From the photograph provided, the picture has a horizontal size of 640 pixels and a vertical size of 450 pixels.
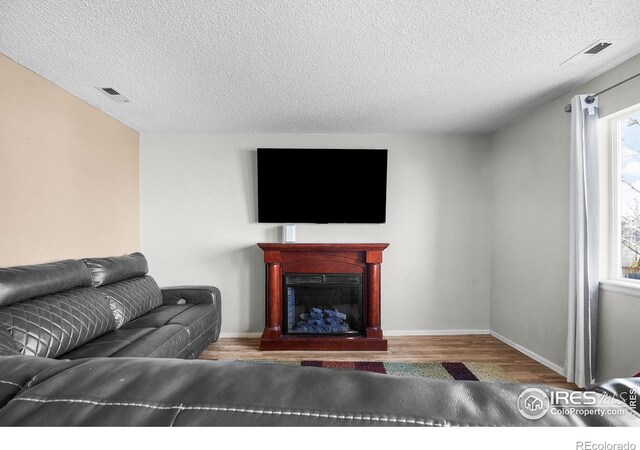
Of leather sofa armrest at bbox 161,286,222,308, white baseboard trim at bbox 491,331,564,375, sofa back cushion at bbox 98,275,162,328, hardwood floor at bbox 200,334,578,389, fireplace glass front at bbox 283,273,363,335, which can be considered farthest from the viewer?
fireplace glass front at bbox 283,273,363,335

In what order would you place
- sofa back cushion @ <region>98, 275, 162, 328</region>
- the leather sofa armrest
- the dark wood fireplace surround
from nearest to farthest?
sofa back cushion @ <region>98, 275, 162, 328</region>, the leather sofa armrest, the dark wood fireplace surround

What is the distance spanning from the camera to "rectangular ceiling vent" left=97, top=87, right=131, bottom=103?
2953mm

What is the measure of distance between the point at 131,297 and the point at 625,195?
409cm

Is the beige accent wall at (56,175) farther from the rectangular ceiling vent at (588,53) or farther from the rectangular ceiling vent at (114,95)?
the rectangular ceiling vent at (588,53)

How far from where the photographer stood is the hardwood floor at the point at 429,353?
3303mm

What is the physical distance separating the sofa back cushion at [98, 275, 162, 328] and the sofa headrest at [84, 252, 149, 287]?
5 cm

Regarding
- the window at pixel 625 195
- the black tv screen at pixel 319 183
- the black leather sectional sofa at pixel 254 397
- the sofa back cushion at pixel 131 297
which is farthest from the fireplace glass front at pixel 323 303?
the black leather sectional sofa at pixel 254 397

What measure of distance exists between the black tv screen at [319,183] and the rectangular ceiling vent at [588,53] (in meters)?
2.05

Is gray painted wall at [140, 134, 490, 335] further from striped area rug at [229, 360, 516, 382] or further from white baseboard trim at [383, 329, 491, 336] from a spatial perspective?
striped area rug at [229, 360, 516, 382]

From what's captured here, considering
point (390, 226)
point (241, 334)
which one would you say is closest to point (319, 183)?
point (390, 226)

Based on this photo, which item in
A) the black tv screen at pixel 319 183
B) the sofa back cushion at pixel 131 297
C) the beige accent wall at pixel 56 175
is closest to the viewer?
the beige accent wall at pixel 56 175

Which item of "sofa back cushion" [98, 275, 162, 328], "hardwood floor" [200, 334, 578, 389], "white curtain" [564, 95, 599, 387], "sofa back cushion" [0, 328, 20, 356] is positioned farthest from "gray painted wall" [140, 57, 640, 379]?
"sofa back cushion" [0, 328, 20, 356]

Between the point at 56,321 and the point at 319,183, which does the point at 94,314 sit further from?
the point at 319,183
